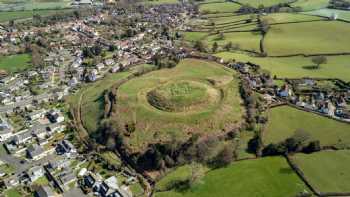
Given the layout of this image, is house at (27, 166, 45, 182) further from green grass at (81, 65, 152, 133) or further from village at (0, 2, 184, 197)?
green grass at (81, 65, 152, 133)

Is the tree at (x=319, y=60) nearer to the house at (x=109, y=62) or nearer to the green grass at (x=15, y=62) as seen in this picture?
the house at (x=109, y=62)

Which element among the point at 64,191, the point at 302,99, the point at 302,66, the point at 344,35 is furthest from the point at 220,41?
the point at 64,191

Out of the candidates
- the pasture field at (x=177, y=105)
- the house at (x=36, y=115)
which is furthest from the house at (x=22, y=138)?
the pasture field at (x=177, y=105)

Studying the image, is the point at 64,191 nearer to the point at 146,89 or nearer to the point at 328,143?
the point at 146,89

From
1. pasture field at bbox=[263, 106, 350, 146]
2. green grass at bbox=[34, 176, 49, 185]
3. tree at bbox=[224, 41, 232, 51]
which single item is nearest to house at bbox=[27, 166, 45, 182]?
green grass at bbox=[34, 176, 49, 185]

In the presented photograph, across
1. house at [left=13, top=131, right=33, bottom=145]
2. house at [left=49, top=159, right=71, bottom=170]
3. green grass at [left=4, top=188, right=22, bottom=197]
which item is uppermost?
house at [left=13, top=131, right=33, bottom=145]

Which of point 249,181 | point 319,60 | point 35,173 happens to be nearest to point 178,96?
point 249,181

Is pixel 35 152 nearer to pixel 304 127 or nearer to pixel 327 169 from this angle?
pixel 304 127
